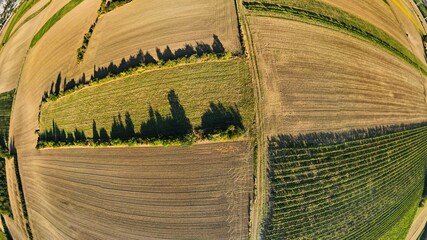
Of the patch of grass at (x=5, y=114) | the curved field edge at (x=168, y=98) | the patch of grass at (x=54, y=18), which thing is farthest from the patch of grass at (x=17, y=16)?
the curved field edge at (x=168, y=98)

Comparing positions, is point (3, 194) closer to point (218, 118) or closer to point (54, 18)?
point (54, 18)

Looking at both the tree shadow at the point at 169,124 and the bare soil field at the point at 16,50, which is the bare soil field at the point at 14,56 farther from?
the tree shadow at the point at 169,124

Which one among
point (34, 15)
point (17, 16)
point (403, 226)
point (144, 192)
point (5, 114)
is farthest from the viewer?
point (17, 16)

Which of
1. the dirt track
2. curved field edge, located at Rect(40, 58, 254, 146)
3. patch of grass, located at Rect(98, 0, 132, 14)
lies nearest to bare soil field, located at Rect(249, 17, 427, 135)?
curved field edge, located at Rect(40, 58, 254, 146)

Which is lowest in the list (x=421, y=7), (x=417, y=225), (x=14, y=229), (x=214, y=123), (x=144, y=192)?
(x=417, y=225)

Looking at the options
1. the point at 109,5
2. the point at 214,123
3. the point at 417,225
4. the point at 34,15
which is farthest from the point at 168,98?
the point at 417,225

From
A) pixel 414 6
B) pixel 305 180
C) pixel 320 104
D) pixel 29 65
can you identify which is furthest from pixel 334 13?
pixel 29 65

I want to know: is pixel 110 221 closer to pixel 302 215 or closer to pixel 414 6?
pixel 302 215
